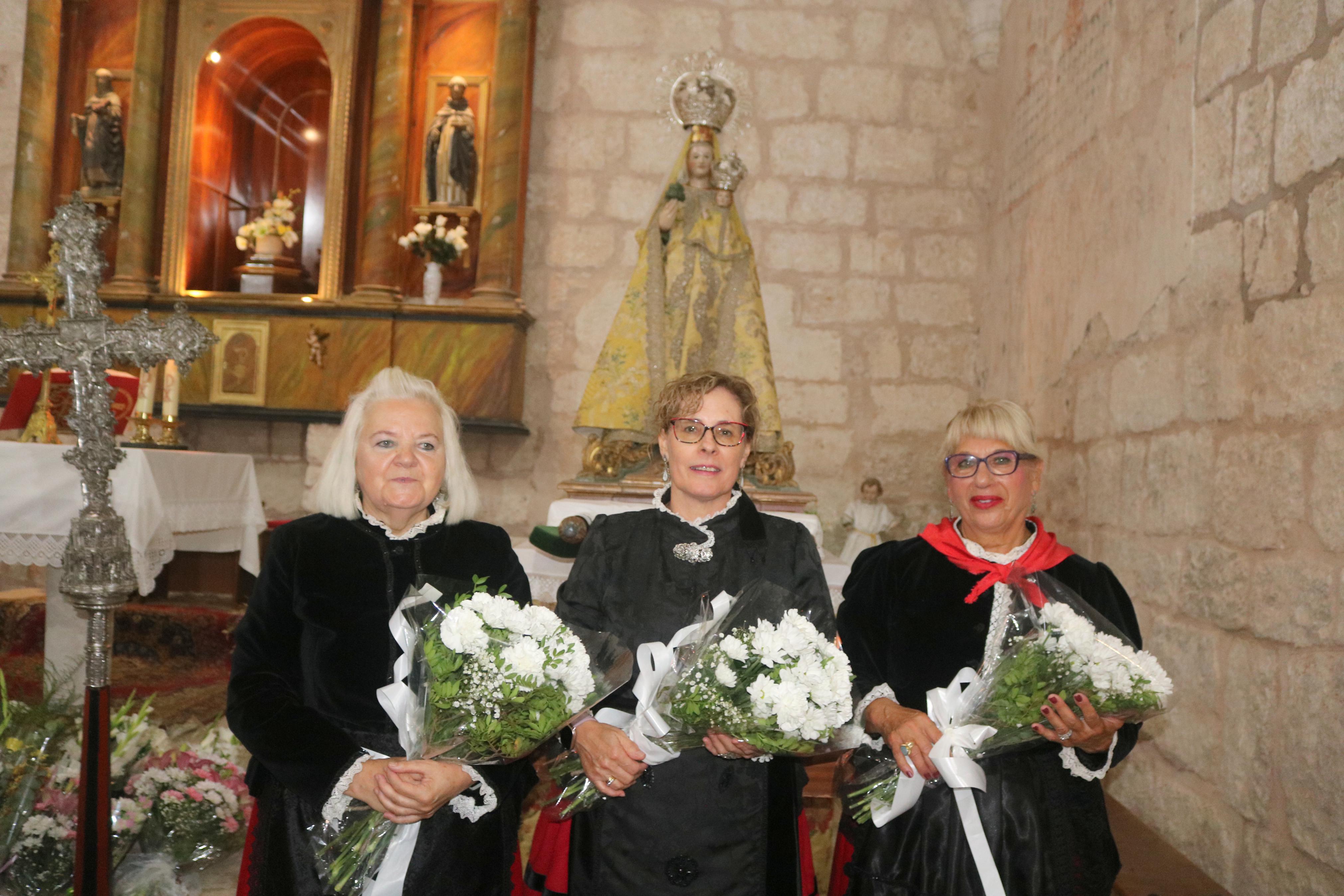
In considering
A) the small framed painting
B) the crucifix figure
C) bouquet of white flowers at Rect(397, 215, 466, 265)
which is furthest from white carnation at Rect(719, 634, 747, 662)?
the small framed painting

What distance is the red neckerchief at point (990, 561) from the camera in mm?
2090

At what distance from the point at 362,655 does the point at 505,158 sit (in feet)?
17.6

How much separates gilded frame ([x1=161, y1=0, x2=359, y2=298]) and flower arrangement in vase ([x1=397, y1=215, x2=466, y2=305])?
1.72ft

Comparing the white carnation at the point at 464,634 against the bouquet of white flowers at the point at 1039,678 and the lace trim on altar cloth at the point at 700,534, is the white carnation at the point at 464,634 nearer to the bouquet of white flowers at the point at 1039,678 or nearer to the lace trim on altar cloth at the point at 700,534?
A: the lace trim on altar cloth at the point at 700,534

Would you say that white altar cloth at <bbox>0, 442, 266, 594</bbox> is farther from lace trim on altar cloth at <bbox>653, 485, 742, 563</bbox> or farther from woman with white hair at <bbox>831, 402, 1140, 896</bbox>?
woman with white hair at <bbox>831, 402, 1140, 896</bbox>

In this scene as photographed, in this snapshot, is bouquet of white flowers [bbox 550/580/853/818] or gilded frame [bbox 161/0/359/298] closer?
bouquet of white flowers [bbox 550/580/853/818]

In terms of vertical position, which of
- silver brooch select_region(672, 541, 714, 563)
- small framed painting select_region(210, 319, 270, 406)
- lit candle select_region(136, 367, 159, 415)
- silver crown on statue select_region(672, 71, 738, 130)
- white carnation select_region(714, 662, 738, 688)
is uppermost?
silver crown on statue select_region(672, 71, 738, 130)

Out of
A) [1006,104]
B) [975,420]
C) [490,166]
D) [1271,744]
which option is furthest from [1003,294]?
[975,420]

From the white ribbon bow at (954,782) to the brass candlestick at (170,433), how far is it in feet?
13.6

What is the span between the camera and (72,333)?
2.16 m

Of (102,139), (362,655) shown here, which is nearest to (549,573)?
(362,655)

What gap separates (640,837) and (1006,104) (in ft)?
20.0

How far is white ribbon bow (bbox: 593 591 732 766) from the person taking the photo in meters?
1.86

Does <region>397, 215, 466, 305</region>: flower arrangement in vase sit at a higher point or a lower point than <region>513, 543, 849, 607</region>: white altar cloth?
higher
